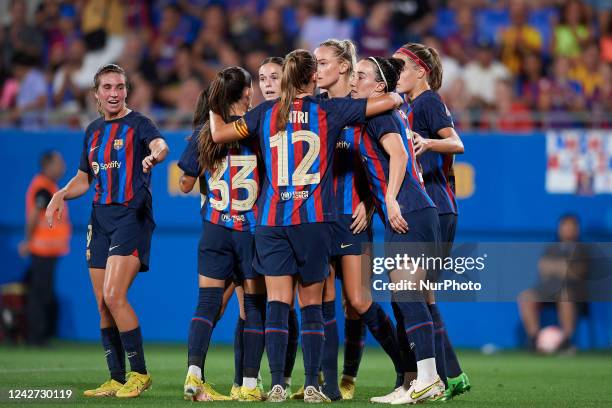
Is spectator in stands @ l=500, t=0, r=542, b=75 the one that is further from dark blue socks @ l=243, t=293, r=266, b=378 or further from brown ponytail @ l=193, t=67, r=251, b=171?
dark blue socks @ l=243, t=293, r=266, b=378

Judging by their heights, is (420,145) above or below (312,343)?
above

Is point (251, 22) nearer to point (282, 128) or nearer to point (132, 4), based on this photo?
point (132, 4)

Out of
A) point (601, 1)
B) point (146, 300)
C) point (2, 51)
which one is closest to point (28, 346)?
point (146, 300)

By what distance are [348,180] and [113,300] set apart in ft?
6.20

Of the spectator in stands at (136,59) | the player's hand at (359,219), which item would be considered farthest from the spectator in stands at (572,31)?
the player's hand at (359,219)

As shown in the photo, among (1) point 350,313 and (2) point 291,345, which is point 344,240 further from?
(2) point 291,345

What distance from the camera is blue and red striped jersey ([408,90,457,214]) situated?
7.89m

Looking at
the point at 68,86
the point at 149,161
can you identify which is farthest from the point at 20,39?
the point at 149,161

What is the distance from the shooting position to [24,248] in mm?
14344

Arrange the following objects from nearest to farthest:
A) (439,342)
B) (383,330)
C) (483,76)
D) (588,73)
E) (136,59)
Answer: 1. (439,342)
2. (383,330)
3. (588,73)
4. (483,76)
5. (136,59)

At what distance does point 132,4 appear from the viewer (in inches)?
660

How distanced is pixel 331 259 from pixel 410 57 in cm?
158

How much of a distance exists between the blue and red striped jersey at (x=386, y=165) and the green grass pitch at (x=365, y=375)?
1.37 meters

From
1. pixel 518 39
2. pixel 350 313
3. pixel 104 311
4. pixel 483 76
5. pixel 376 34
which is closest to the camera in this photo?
pixel 350 313
